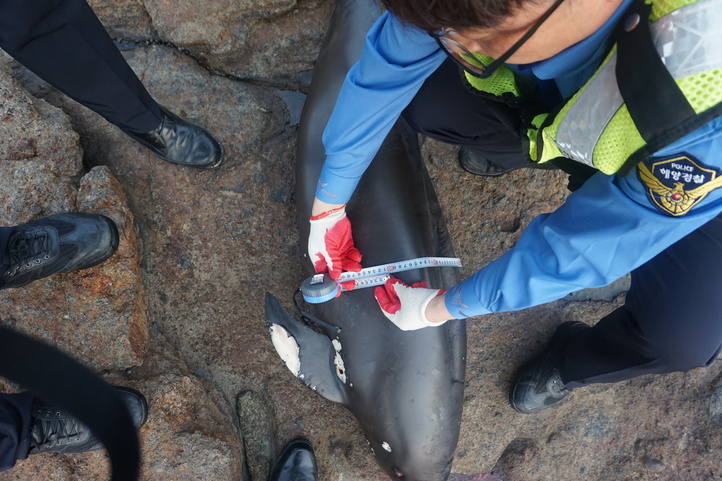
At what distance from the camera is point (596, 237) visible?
1151mm

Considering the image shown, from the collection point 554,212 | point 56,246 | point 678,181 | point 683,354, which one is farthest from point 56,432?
point 683,354

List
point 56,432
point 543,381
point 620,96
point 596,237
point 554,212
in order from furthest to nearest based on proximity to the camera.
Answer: point 543,381, point 56,432, point 554,212, point 596,237, point 620,96

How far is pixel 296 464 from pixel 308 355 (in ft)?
1.81

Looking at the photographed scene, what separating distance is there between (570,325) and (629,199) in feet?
4.25

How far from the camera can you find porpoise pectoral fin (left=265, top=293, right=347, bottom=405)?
1969mm

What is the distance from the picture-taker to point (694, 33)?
805 mm

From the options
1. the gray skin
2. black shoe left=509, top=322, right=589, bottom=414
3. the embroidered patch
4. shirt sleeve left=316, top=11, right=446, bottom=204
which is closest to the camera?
the embroidered patch

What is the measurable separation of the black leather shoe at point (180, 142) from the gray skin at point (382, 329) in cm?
40

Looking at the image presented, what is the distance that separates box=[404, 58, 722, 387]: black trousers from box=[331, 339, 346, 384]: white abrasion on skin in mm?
879

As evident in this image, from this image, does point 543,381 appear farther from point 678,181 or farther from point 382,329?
point 678,181

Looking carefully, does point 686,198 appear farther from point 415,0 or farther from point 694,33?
point 415,0

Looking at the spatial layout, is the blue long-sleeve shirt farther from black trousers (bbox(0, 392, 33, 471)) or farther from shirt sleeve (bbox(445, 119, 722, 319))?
black trousers (bbox(0, 392, 33, 471))

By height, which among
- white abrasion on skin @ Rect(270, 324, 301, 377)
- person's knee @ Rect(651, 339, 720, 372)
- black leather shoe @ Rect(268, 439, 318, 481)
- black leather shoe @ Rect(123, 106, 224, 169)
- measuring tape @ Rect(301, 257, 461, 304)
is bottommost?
black leather shoe @ Rect(268, 439, 318, 481)

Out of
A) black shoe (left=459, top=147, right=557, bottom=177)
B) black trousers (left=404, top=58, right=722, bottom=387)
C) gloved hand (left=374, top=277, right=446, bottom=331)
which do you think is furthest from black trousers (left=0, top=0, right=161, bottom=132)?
black shoe (left=459, top=147, right=557, bottom=177)
